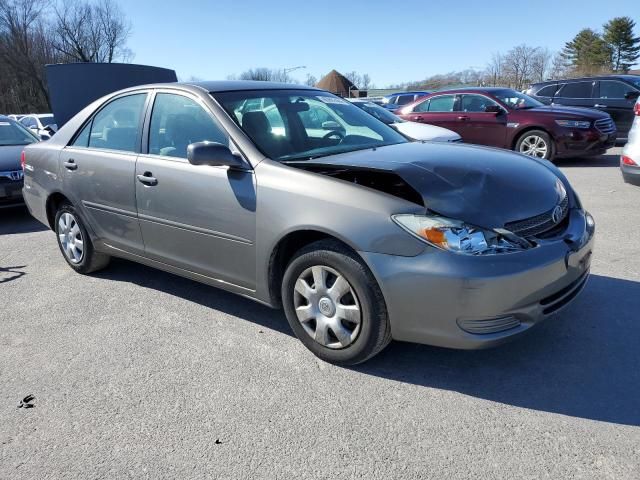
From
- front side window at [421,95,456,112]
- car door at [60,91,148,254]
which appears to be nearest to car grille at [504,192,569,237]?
car door at [60,91,148,254]

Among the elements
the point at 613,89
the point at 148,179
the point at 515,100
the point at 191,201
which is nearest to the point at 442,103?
the point at 515,100

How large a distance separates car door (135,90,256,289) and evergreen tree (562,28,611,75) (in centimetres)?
6627

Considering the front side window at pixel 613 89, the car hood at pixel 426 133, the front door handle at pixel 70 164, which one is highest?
the front side window at pixel 613 89

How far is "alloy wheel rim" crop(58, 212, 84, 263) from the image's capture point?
4680 millimetres

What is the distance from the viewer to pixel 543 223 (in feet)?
9.36

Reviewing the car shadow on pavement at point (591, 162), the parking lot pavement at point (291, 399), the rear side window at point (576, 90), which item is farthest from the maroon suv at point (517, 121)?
the parking lot pavement at point (291, 399)

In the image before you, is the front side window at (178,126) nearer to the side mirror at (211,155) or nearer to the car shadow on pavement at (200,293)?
the side mirror at (211,155)

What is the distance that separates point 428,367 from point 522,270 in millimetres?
832

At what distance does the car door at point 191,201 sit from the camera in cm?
323

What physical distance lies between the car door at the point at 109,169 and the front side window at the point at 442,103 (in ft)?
27.3

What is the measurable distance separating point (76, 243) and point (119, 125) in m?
1.27

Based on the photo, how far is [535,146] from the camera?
32.3 feet

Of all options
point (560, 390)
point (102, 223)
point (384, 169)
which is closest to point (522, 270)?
point (560, 390)

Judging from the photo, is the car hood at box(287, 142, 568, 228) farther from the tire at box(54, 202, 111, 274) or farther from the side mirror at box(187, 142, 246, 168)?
the tire at box(54, 202, 111, 274)
